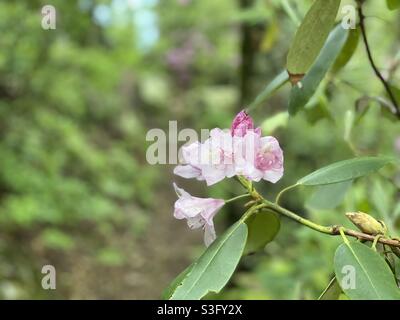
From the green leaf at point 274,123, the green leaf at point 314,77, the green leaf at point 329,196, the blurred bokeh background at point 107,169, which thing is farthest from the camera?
the blurred bokeh background at point 107,169

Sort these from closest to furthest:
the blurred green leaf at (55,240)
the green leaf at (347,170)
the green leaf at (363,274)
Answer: the green leaf at (363,274), the green leaf at (347,170), the blurred green leaf at (55,240)

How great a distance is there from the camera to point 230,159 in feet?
2.51

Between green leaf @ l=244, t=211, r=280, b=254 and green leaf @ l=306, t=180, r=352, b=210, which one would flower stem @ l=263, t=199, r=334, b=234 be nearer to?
green leaf @ l=244, t=211, r=280, b=254

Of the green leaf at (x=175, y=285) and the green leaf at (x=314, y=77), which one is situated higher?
the green leaf at (x=314, y=77)

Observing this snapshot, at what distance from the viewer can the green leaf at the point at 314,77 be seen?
101 centimetres

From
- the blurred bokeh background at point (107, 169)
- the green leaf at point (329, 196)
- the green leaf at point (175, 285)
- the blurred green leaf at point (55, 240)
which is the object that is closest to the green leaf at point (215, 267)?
the green leaf at point (175, 285)

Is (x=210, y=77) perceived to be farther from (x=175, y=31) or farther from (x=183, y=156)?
(x=183, y=156)

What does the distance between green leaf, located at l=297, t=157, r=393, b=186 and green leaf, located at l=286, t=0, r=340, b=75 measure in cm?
18

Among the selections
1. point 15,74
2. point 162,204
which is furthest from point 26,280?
point 162,204

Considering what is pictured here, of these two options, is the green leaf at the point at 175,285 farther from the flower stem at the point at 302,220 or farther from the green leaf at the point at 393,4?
the green leaf at the point at 393,4

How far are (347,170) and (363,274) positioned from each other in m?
0.17

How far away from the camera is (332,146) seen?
4.82 meters

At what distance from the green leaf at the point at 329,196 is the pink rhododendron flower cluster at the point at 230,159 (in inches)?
17.9

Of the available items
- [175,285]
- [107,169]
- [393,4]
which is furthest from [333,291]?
[107,169]
